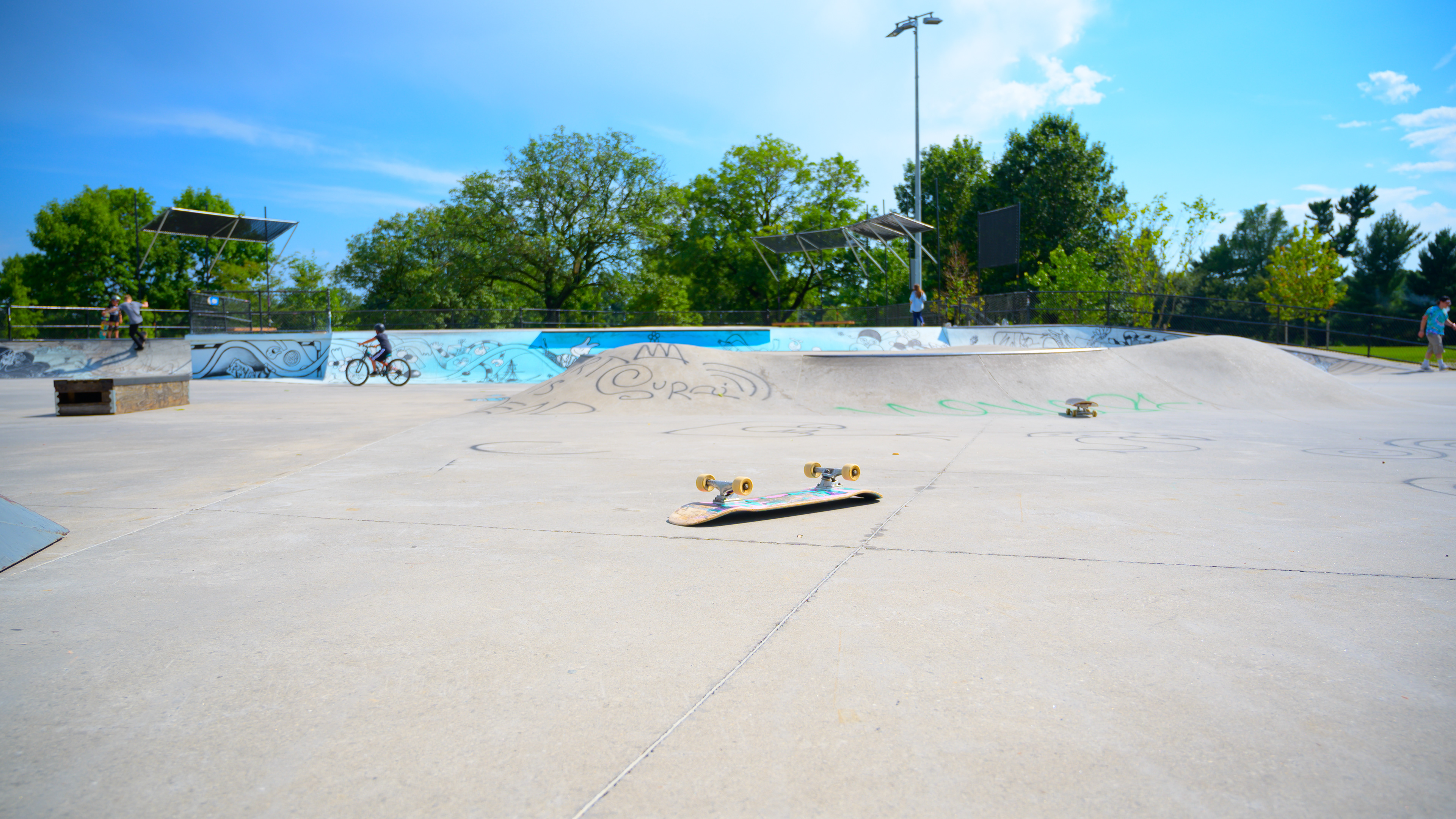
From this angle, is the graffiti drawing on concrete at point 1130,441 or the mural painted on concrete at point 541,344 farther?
the mural painted on concrete at point 541,344

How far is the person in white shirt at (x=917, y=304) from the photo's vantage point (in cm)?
2402

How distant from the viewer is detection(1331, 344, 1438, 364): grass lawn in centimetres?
2403

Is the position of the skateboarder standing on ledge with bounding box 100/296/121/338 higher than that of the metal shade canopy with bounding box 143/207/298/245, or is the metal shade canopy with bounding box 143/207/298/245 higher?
the metal shade canopy with bounding box 143/207/298/245

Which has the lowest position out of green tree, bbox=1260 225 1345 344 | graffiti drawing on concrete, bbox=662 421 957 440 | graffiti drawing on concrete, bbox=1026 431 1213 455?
graffiti drawing on concrete, bbox=662 421 957 440

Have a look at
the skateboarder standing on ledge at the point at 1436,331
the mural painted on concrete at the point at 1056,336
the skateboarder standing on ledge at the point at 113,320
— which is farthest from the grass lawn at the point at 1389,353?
the skateboarder standing on ledge at the point at 113,320

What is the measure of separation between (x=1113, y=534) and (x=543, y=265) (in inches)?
1504

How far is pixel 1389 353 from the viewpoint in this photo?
26.6 m

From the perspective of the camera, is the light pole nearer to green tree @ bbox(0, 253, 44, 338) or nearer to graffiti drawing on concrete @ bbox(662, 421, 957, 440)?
graffiti drawing on concrete @ bbox(662, 421, 957, 440)

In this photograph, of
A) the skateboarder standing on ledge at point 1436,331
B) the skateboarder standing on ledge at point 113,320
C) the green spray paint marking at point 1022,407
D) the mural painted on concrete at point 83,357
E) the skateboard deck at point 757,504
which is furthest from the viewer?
the skateboarder standing on ledge at point 113,320

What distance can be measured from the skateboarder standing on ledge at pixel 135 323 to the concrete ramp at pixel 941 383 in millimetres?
15495

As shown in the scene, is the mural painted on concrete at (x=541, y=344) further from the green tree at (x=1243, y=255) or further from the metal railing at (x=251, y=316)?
the green tree at (x=1243, y=255)

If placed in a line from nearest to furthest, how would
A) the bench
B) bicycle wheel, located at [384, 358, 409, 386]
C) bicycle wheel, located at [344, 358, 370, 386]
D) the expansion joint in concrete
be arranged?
the expansion joint in concrete < the bench < bicycle wheel, located at [384, 358, 409, 386] < bicycle wheel, located at [344, 358, 370, 386]

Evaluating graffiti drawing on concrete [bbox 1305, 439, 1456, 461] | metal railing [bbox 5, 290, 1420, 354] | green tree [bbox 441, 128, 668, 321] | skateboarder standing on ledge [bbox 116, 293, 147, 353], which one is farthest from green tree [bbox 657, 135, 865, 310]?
graffiti drawing on concrete [bbox 1305, 439, 1456, 461]

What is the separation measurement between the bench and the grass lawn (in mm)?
30102
